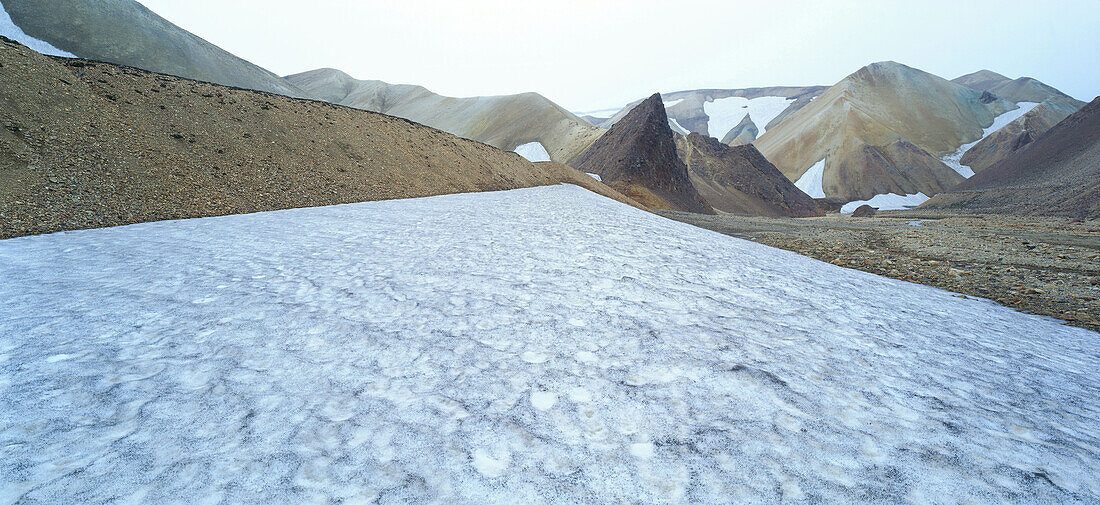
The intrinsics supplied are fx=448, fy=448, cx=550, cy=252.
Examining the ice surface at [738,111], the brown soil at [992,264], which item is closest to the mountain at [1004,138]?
the ice surface at [738,111]

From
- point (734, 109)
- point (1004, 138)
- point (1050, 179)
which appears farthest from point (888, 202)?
point (734, 109)

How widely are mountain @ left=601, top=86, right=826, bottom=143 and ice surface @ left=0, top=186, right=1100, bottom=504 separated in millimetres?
121702

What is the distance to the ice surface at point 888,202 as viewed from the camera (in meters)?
71.1

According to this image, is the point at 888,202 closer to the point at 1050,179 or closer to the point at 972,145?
the point at 1050,179

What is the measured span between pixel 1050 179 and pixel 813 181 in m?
41.0

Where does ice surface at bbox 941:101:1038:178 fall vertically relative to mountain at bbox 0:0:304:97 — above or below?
above

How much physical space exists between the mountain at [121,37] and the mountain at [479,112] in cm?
2603

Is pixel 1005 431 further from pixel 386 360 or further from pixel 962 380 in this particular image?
pixel 386 360

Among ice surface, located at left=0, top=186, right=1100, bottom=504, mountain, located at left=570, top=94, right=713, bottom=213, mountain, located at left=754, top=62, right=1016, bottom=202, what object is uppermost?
mountain, located at left=754, top=62, right=1016, bottom=202

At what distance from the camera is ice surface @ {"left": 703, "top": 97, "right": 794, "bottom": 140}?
13188 cm

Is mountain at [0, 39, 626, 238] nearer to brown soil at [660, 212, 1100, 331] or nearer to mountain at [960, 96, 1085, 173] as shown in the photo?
brown soil at [660, 212, 1100, 331]

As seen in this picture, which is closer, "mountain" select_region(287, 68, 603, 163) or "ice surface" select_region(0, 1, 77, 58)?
"ice surface" select_region(0, 1, 77, 58)

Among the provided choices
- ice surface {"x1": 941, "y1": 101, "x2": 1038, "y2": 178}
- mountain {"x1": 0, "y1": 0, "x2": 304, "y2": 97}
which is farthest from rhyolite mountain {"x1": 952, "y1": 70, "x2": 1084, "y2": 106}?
mountain {"x1": 0, "y1": 0, "x2": 304, "y2": 97}

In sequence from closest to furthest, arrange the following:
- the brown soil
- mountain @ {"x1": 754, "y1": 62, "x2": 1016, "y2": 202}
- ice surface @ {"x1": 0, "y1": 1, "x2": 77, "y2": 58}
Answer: the brown soil, ice surface @ {"x1": 0, "y1": 1, "x2": 77, "y2": 58}, mountain @ {"x1": 754, "y1": 62, "x2": 1016, "y2": 202}
